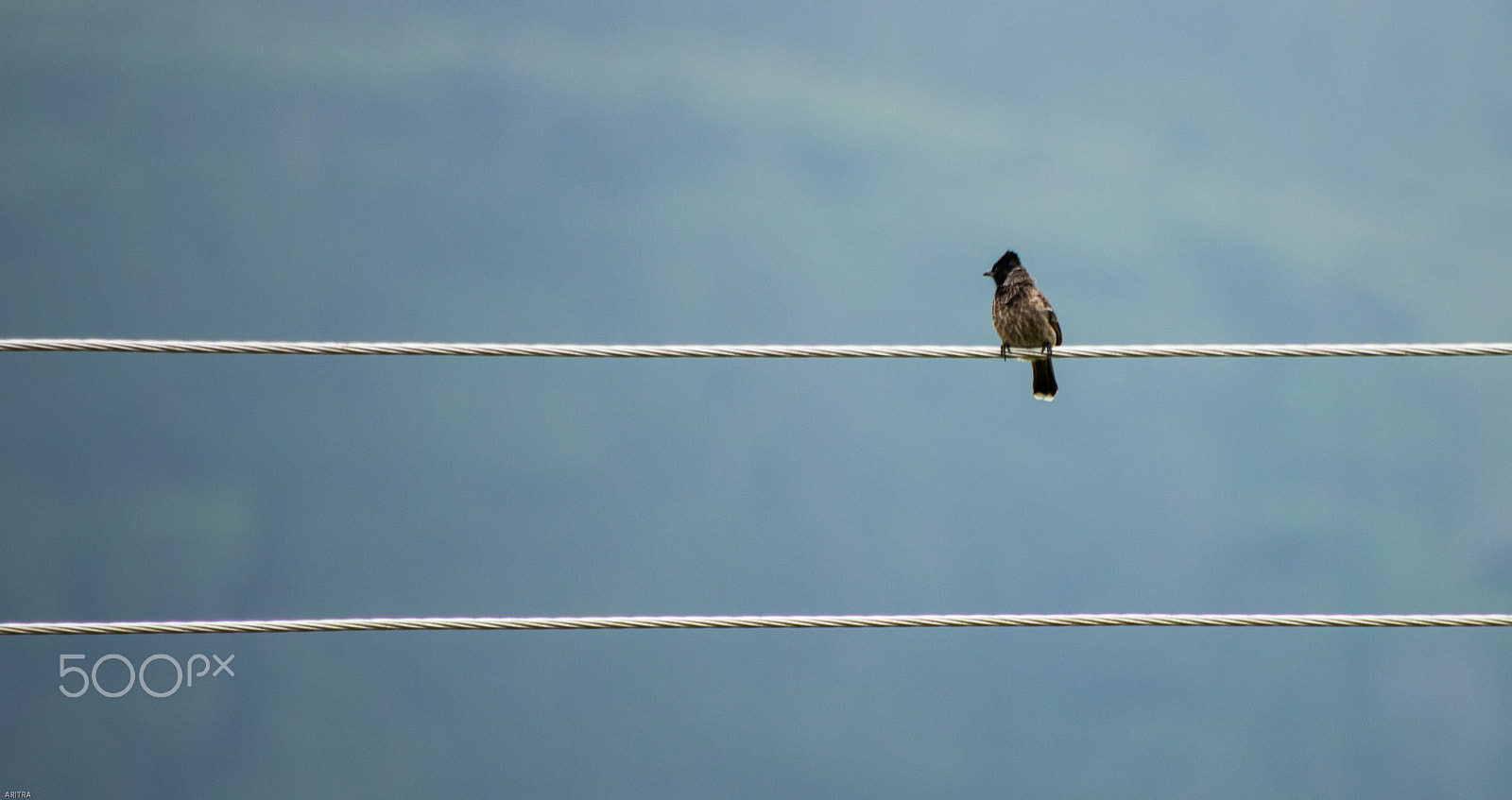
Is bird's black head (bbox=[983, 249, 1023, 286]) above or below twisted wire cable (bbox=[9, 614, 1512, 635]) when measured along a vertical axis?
above

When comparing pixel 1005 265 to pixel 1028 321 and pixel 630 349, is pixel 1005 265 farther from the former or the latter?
pixel 630 349

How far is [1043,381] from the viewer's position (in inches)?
291

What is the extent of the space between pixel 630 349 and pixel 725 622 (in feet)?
2.92

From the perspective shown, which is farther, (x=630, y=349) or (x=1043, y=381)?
(x=1043, y=381)

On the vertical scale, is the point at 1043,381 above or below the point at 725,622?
above

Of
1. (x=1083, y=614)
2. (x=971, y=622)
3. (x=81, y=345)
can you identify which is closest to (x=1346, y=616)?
(x=1083, y=614)

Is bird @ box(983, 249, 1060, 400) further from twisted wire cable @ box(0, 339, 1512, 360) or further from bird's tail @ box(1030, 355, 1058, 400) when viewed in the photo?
twisted wire cable @ box(0, 339, 1512, 360)

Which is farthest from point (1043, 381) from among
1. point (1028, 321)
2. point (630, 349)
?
point (630, 349)

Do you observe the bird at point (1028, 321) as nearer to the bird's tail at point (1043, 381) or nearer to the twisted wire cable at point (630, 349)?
the bird's tail at point (1043, 381)

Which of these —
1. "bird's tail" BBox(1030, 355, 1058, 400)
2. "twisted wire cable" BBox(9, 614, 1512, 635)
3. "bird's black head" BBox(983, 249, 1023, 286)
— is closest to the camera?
"twisted wire cable" BBox(9, 614, 1512, 635)

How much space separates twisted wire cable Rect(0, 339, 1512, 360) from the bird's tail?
2.95 metres

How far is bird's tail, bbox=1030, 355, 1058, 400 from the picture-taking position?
7324 millimetres

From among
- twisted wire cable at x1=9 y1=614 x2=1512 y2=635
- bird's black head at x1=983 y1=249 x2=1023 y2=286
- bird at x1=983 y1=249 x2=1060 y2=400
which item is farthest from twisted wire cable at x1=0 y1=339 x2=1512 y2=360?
bird's black head at x1=983 y1=249 x2=1023 y2=286

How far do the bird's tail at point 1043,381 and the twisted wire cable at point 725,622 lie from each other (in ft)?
10.9
